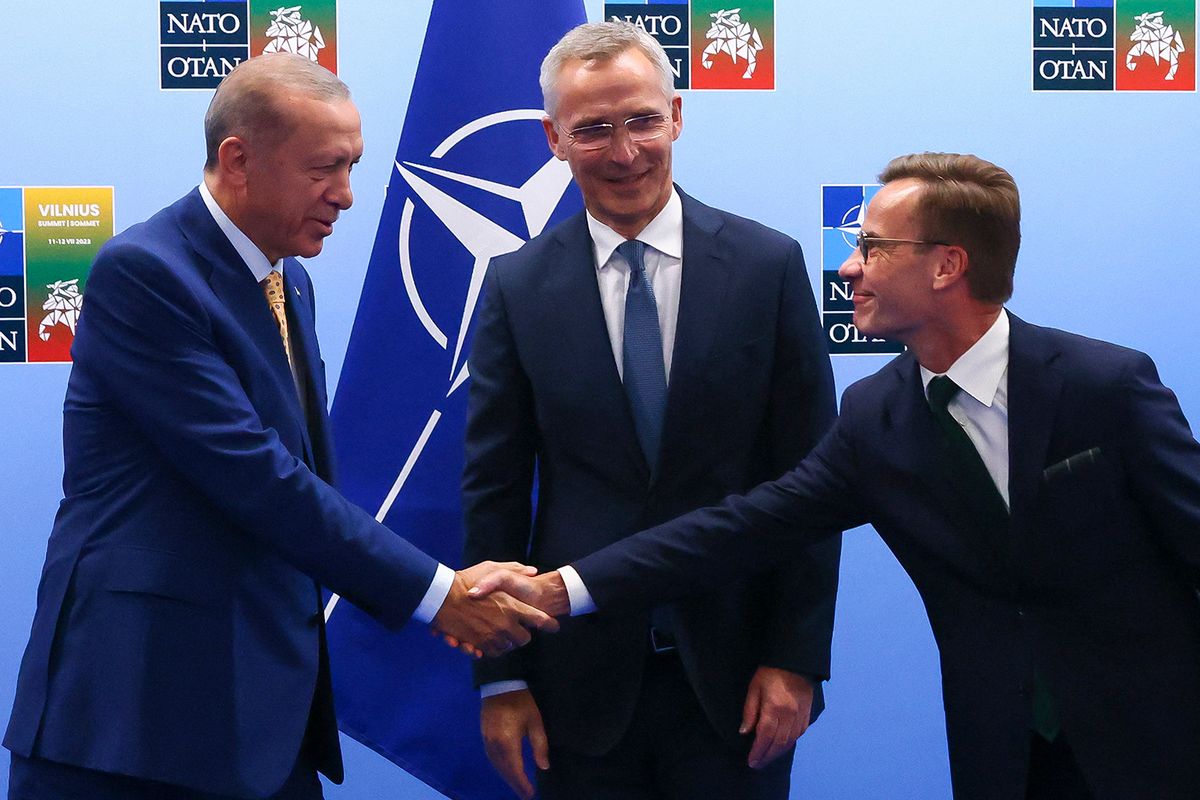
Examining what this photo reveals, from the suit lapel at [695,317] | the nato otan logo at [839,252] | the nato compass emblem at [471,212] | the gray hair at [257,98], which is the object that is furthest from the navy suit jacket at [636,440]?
the nato otan logo at [839,252]

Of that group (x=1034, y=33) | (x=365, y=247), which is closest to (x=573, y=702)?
(x=365, y=247)

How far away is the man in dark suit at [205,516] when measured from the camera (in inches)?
79.7

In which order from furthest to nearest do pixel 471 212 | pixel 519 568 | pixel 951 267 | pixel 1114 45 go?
pixel 1114 45 < pixel 471 212 < pixel 519 568 < pixel 951 267

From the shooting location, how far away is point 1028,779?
2.00 meters

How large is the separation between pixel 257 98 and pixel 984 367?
1216 millimetres

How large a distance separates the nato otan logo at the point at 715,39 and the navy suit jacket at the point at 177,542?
1850 millimetres

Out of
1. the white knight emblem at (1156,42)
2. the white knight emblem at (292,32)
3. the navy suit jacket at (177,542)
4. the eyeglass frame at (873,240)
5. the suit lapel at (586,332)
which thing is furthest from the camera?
the white knight emblem at (1156,42)

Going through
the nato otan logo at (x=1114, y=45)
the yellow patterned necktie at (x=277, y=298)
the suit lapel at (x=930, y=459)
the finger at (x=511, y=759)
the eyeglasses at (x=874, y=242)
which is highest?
the nato otan logo at (x=1114, y=45)

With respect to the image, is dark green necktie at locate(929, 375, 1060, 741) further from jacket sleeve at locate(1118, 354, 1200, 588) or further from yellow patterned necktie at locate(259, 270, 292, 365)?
yellow patterned necktie at locate(259, 270, 292, 365)

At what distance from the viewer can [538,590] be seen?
2305 mm

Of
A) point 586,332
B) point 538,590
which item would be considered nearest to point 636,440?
point 586,332

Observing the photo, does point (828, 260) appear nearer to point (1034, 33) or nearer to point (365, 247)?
point (1034, 33)

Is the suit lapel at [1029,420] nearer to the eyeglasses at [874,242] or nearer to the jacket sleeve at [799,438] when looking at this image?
the eyeglasses at [874,242]

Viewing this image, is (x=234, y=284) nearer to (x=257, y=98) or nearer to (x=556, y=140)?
(x=257, y=98)
